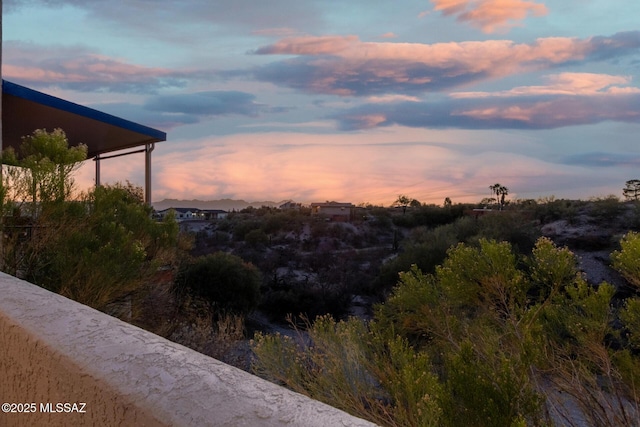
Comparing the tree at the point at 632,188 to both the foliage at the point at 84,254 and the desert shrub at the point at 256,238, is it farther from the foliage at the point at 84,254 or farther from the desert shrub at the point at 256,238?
the foliage at the point at 84,254

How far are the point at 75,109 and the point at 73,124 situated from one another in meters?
1.24

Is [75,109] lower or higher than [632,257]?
higher

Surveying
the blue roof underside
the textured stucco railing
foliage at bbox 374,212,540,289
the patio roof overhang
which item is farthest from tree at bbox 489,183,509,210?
the textured stucco railing

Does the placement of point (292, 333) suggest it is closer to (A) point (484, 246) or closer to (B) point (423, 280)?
(B) point (423, 280)

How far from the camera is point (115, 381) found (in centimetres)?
150

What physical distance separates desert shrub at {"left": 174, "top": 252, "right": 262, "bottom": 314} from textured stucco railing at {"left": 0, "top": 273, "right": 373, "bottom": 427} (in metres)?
14.8

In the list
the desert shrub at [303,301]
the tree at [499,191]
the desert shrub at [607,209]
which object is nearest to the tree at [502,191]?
the tree at [499,191]

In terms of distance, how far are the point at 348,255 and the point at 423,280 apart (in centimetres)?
2276

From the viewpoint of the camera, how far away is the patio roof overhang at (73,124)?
1076cm

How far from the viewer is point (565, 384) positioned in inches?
221

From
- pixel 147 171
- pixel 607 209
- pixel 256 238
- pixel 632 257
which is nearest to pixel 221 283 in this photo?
pixel 147 171

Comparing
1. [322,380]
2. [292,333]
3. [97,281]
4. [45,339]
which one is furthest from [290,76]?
[45,339]

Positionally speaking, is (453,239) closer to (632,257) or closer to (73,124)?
(73,124)

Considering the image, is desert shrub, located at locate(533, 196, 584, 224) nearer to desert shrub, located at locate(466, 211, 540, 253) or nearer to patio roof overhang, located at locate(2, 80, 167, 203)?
desert shrub, located at locate(466, 211, 540, 253)
